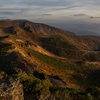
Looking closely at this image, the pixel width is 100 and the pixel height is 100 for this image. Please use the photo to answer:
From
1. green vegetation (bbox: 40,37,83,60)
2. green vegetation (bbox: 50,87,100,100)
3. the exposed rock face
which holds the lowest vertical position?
green vegetation (bbox: 40,37,83,60)

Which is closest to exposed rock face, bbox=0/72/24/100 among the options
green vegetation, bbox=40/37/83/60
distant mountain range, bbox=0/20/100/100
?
distant mountain range, bbox=0/20/100/100

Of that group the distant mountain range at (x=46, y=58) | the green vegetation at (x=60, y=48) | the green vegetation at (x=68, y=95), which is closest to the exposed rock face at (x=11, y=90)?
the distant mountain range at (x=46, y=58)

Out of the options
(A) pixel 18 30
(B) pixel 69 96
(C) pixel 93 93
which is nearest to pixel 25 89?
(B) pixel 69 96

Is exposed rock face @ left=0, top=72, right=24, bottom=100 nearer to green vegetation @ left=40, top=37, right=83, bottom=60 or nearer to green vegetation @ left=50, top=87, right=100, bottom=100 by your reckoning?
green vegetation @ left=50, top=87, right=100, bottom=100

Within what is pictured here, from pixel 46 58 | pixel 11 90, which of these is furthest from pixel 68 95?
pixel 46 58

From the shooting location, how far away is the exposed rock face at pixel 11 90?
8.39 meters

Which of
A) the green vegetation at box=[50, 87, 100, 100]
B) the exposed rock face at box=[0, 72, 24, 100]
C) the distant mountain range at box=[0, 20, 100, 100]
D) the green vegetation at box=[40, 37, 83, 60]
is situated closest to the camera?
the exposed rock face at box=[0, 72, 24, 100]

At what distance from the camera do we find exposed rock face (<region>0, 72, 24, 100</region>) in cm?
839

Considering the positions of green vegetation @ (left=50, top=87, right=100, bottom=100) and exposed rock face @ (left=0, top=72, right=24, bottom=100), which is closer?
exposed rock face @ (left=0, top=72, right=24, bottom=100)

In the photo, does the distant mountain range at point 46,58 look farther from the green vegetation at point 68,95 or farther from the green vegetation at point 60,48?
the green vegetation at point 68,95

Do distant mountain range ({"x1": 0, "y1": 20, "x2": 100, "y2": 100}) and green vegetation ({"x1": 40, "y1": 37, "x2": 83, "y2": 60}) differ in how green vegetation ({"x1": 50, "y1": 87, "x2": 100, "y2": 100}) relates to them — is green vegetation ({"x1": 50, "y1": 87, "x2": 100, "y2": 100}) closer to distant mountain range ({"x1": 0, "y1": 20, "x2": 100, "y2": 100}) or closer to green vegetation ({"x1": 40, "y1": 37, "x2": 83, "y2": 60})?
distant mountain range ({"x1": 0, "y1": 20, "x2": 100, "y2": 100})

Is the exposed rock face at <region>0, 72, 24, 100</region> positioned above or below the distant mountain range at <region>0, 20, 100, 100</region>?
above

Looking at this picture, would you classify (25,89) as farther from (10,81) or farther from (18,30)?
(18,30)

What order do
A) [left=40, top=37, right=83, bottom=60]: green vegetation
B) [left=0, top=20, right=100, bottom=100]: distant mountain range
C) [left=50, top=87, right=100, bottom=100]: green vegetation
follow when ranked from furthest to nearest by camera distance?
[left=40, top=37, right=83, bottom=60]: green vegetation
[left=0, top=20, right=100, bottom=100]: distant mountain range
[left=50, top=87, right=100, bottom=100]: green vegetation
